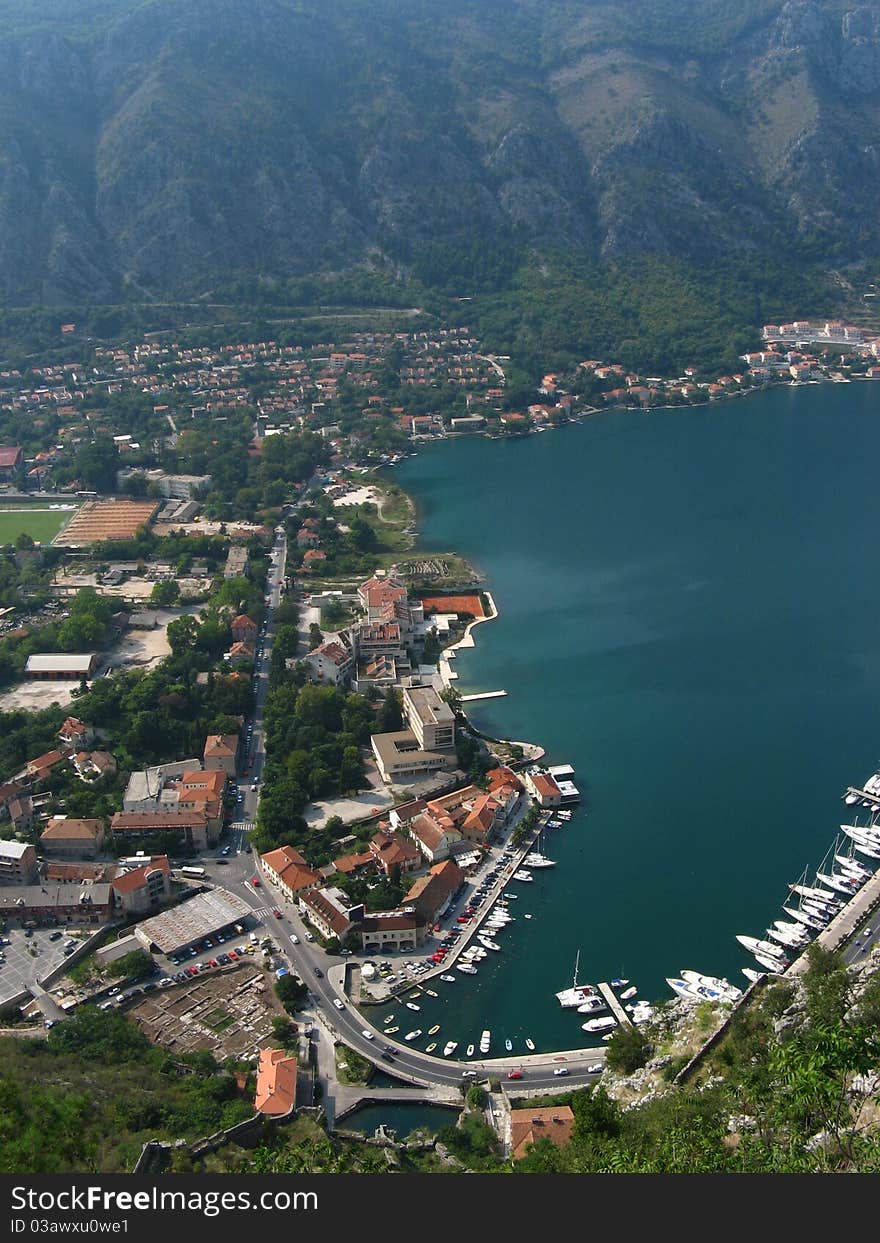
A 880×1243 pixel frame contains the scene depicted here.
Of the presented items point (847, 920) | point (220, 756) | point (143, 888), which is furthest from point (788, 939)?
point (220, 756)

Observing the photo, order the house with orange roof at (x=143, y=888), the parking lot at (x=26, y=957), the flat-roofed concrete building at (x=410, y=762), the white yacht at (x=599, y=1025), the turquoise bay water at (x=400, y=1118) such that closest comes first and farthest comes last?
the turquoise bay water at (x=400, y=1118)
the white yacht at (x=599, y=1025)
the parking lot at (x=26, y=957)
the house with orange roof at (x=143, y=888)
the flat-roofed concrete building at (x=410, y=762)

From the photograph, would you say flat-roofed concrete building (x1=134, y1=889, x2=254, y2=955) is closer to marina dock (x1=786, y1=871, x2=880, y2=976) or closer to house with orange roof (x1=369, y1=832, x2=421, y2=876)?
house with orange roof (x1=369, y1=832, x2=421, y2=876)

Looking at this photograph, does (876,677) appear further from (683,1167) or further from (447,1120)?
(683,1167)

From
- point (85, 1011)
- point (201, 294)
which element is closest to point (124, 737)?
point (85, 1011)

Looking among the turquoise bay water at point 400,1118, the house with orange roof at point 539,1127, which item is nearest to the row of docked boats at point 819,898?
the house with orange roof at point 539,1127

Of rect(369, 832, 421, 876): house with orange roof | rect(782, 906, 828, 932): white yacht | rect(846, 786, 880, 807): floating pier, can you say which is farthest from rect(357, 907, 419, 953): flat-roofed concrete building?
rect(846, 786, 880, 807): floating pier

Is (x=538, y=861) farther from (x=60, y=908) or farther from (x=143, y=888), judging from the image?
(x=60, y=908)

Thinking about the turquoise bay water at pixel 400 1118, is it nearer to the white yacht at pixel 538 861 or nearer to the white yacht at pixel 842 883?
the white yacht at pixel 538 861
